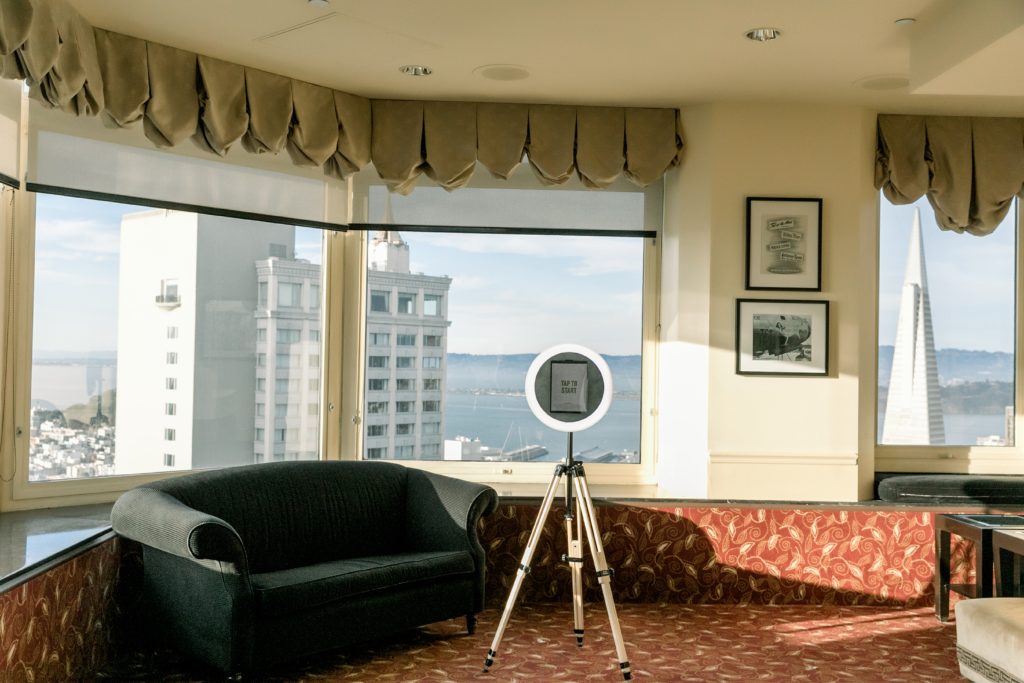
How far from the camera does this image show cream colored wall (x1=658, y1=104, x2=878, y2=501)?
16.3ft

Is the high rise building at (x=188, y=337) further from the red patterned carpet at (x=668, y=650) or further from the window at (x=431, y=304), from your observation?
the red patterned carpet at (x=668, y=650)

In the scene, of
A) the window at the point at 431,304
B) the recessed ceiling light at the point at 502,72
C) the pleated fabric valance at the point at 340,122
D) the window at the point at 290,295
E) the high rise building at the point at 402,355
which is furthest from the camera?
the window at the point at 431,304

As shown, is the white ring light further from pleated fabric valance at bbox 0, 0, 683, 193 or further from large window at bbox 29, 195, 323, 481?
large window at bbox 29, 195, 323, 481

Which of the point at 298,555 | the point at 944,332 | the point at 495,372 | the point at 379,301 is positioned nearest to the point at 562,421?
the point at 298,555

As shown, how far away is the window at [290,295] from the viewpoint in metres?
5.07

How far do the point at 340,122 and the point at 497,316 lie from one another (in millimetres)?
1405

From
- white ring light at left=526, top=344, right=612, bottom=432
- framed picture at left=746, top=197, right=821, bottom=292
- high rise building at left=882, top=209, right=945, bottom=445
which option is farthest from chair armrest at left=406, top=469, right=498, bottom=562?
high rise building at left=882, top=209, right=945, bottom=445

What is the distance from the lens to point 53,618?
10.6 ft

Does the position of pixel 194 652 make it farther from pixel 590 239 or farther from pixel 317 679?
pixel 590 239

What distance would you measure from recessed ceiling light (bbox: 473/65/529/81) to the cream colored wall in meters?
1.09

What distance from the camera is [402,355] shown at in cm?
536

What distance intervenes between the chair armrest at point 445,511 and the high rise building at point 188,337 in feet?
3.47

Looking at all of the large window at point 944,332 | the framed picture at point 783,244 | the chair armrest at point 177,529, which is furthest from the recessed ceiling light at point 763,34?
the chair armrest at point 177,529

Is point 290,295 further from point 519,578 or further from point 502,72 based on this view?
point 519,578
